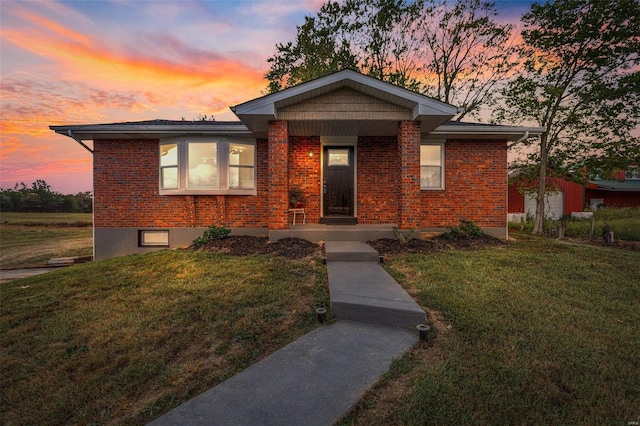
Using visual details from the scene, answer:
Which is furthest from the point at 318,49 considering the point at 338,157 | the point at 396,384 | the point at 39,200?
the point at 39,200

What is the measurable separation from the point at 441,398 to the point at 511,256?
16.7 ft

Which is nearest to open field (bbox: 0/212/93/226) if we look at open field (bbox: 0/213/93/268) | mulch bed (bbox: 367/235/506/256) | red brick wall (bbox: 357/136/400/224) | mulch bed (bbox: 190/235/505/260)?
open field (bbox: 0/213/93/268)

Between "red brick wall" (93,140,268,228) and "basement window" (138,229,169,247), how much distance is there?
25 centimetres

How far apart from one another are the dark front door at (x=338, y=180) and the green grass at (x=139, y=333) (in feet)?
12.2

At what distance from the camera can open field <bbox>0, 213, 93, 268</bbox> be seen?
9695 mm

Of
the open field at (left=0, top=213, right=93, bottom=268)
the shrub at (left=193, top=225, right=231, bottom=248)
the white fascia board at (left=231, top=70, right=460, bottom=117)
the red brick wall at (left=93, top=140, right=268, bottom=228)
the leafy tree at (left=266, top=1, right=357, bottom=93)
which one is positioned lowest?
the open field at (left=0, top=213, right=93, bottom=268)

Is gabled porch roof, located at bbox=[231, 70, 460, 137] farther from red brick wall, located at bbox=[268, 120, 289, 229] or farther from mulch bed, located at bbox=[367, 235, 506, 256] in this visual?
mulch bed, located at bbox=[367, 235, 506, 256]

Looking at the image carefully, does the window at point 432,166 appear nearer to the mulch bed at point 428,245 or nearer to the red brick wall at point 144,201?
the mulch bed at point 428,245

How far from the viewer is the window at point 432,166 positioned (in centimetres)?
859

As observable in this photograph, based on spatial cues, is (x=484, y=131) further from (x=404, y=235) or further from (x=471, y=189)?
(x=404, y=235)

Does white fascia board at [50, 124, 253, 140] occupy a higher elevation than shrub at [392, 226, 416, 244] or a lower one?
higher

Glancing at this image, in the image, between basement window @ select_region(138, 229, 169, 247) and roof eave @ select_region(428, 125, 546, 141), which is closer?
roof eave @ select_region(428, 125, 546, 141)

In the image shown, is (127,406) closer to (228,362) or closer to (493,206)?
(228,362)

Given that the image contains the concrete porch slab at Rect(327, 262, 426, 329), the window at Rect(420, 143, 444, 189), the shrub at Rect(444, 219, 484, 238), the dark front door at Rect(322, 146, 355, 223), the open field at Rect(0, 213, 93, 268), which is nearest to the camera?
the concrete porch slab at Rect(327, 262, 426, 329)
